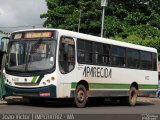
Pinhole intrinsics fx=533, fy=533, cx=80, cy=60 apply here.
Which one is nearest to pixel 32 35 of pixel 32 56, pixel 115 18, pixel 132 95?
pixel 32 56

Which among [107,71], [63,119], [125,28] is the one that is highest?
[125,28]

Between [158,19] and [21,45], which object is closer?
[21,45]

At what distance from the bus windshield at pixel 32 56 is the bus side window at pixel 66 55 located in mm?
387

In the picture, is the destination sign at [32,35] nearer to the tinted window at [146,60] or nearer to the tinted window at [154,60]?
the tinted window at [146,60]

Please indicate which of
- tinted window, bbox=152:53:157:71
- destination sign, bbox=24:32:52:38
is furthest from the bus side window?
tinted window, bbox=152:53:157:71

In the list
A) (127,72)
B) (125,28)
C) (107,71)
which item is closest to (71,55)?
(107,71)

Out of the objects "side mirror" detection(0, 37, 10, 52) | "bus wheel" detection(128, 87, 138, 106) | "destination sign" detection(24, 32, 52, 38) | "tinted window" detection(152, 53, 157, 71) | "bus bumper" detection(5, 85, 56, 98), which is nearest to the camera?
"bus bumper" detection(5, 85, 56, 98)

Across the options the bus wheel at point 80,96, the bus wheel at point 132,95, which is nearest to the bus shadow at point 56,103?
the bus wheel at point 132,95

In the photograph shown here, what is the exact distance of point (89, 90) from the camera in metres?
21.9

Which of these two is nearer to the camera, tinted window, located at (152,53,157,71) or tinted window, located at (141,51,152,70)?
tinted window, located at (141,51,152,70)

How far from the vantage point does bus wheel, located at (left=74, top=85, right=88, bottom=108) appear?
2084 centimetres

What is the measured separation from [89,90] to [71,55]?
2.05m

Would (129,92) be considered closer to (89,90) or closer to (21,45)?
(89,90)

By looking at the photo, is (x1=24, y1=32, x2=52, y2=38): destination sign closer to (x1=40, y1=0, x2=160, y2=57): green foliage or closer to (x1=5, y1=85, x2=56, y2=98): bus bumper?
(x1=5, y1=85, x2=56, y2=98): bus bumper
